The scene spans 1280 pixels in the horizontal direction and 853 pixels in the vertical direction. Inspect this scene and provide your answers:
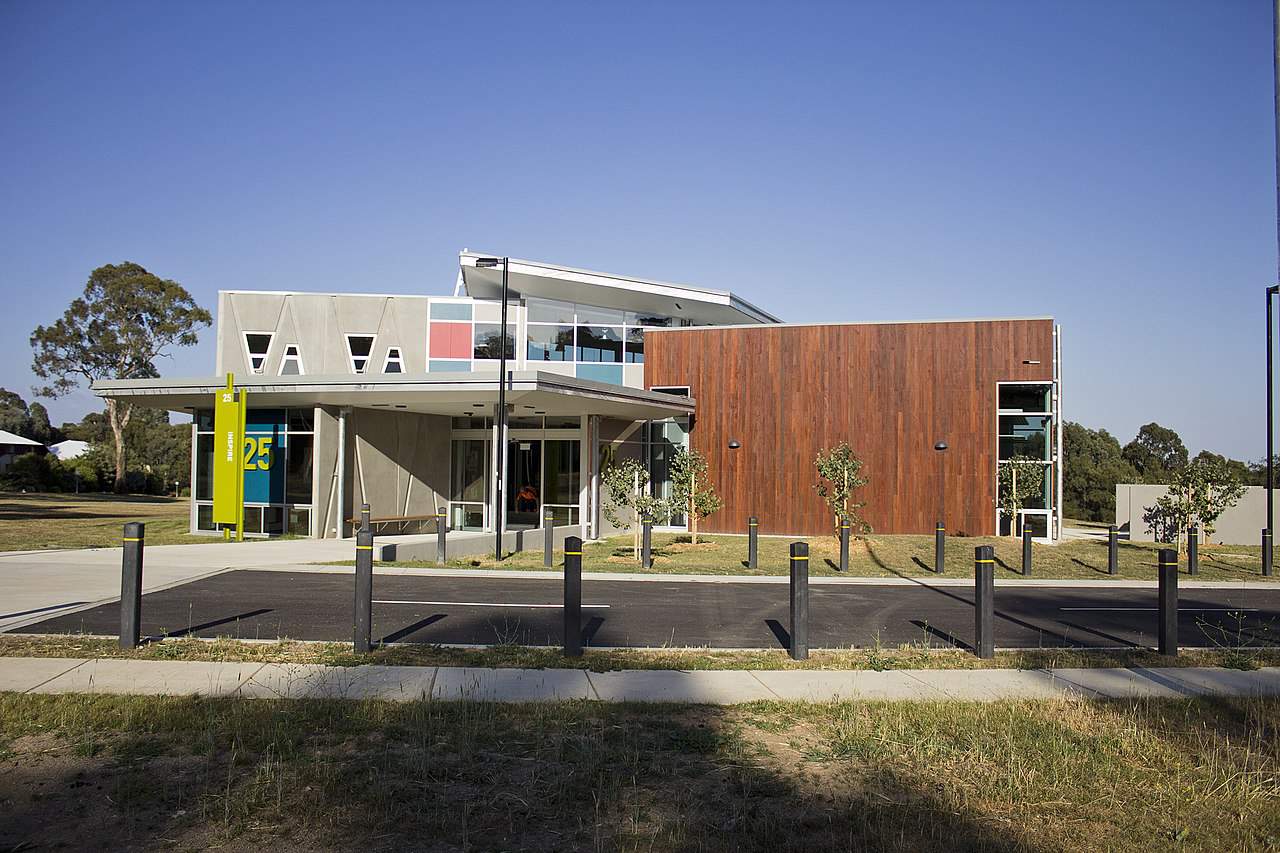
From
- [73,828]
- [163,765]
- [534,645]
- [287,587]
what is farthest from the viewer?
[287,587]

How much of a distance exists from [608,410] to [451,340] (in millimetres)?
6627

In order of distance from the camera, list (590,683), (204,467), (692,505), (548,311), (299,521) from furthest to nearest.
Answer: (548,311), (204,467), (299,521), (692,505), (590,683)

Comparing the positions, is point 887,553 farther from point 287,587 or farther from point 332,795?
point 332,795

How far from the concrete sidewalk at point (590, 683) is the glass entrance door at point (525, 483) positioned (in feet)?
64.4

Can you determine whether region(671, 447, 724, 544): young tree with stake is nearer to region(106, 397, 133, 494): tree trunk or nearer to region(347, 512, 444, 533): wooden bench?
region(347, 512, 444, 533): wooden bench

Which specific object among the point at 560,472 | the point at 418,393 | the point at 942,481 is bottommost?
the point at 942,481

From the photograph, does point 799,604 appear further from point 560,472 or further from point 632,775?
point 560,472

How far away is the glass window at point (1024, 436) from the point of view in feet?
86.1

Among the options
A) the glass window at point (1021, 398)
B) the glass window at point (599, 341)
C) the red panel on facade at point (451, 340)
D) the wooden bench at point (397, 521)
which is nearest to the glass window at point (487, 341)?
the red panel on facade at point (451, 340)

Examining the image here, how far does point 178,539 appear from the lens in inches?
918

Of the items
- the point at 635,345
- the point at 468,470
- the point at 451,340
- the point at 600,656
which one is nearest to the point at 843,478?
the point at 635,345

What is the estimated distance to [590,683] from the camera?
8055mm

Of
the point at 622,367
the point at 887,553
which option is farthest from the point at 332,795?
the point at 622,367

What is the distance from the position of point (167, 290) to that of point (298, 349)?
3755cm
